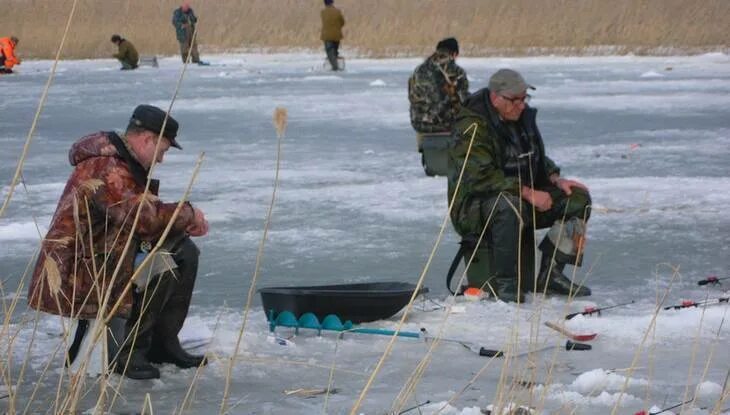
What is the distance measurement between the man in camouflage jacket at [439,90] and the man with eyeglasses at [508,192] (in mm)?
3739

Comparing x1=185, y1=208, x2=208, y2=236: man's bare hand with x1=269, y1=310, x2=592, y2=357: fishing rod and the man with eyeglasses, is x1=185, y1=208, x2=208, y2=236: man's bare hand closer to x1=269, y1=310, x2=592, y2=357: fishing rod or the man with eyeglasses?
x1=269, y1=310, x2=592, y2=357: fishing rod

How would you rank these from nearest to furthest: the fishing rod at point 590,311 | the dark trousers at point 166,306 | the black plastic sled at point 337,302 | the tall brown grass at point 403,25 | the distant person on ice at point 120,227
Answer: the distant person on ice at point 120,227 < the dark trousers at point 166,306 < the black plastic sled at point 337,302 < the fishing rod at point 590,311 < the tall brown grass at point 403,25

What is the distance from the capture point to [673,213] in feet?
26.9

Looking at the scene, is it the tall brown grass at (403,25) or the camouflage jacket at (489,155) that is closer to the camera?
the camouflage jacket at (489,155)

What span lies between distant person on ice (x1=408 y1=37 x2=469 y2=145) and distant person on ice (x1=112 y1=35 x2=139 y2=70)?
18.9 metres

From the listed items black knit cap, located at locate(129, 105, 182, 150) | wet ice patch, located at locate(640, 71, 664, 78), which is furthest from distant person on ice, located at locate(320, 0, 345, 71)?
black knit cap, located at locate(129, 105, 182, 150)

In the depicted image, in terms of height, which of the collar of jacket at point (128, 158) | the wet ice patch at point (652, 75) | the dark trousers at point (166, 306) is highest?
the collar of jacket at point (128, 158)

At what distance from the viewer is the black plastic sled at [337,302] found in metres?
5.46

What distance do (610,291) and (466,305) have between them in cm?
71

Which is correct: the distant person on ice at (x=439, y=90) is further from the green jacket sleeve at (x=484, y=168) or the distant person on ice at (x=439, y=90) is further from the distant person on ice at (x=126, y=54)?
the distant person on ice at (x=126, y=54)

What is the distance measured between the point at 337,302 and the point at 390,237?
2159 mm

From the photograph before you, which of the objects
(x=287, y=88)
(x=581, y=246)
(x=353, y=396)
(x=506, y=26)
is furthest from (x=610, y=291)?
(x=506, y=26)

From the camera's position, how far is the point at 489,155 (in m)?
6.07

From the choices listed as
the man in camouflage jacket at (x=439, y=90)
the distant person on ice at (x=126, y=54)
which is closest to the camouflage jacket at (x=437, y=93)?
the man in camouflage jacket at (x=439, y=90)
